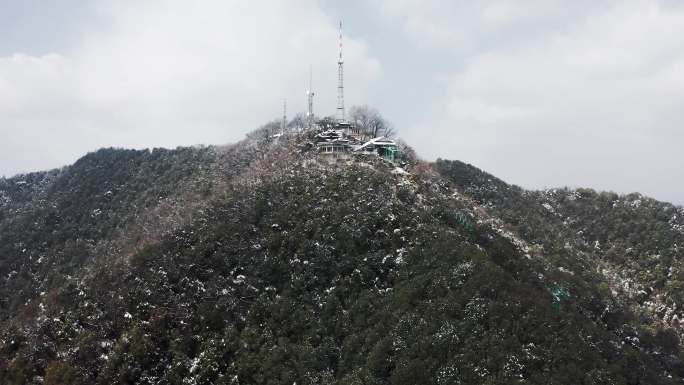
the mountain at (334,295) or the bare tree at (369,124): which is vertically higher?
the bare tree at (369,124)

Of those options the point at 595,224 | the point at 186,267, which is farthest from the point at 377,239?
the point at 595,224

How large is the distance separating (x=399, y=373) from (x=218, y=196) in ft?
89.5

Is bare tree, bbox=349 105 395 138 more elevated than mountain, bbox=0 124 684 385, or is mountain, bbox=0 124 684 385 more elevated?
bare tree, bbox=349 105 395 138

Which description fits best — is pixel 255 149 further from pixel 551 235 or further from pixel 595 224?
pixel 595 224

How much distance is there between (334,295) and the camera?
132 ft

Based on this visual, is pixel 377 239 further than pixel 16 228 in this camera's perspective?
No

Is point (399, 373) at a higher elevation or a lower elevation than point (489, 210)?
lower

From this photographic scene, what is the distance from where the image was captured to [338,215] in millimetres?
45562

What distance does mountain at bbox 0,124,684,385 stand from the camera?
3300 centimetres

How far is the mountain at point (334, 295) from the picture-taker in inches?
1299

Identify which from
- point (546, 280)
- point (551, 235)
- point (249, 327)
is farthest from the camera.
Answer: point (551, 235)

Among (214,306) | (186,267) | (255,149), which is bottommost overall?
(214,306)

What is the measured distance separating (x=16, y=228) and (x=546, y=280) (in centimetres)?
7291

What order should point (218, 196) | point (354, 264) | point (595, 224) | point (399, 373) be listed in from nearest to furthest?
1. point (399, 373)
2. point (354, 264)
3. point (218, 196)
4. point (595, 224)
